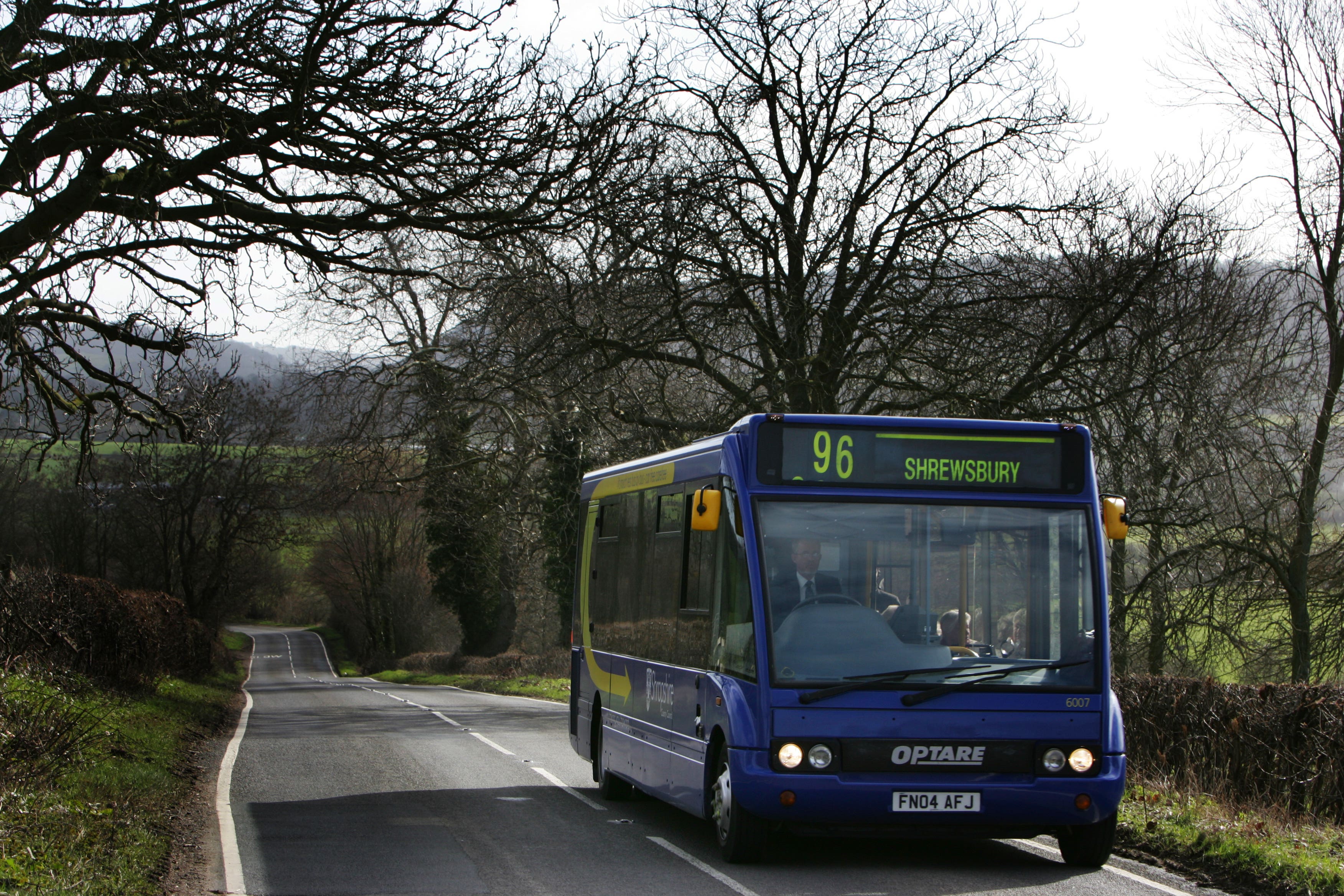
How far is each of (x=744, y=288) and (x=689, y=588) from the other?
40.2ft

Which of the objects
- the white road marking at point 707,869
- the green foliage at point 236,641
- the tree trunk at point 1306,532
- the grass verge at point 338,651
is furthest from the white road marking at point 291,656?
the white road marking at point 707,869

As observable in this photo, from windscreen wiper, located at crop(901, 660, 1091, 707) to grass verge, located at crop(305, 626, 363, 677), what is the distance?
61498 mm

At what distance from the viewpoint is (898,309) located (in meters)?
20.7

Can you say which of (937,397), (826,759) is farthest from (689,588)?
(937,397)

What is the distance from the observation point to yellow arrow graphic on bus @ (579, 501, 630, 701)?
11.8 meters

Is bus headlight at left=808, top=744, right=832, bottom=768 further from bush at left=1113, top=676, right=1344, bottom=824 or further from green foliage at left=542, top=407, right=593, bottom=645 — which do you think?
green foliage at left=542, top=407, right=593, bottom=645

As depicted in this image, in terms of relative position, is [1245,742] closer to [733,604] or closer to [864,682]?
[864,682]

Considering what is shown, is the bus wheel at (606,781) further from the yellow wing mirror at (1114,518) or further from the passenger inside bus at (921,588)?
the yellow wing mirror at (1114,518)

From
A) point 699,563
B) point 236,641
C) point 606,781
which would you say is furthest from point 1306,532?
point 236,641

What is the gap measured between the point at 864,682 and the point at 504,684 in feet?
103

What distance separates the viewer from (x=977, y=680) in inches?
311

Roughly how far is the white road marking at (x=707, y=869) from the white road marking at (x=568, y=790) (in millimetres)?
1918

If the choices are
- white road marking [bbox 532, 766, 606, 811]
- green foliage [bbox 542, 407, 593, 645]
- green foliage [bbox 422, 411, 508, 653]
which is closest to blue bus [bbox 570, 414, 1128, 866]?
white road marking [bbox 532, 766, 606, 811]

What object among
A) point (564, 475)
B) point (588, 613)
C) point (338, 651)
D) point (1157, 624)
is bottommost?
point (338, 651)
